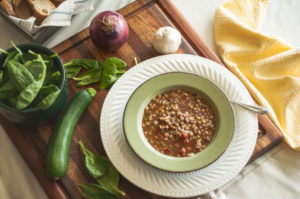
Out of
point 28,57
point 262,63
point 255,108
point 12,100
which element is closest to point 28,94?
point 12,100

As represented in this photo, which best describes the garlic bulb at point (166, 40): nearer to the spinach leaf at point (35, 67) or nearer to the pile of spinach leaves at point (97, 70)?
the pile of spinach leaves at point (97, 70)

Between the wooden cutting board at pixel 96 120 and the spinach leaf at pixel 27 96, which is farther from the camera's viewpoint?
the wooden cutting board at pixel 96 120

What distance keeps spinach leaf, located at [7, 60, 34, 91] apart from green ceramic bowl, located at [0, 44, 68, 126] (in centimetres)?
10

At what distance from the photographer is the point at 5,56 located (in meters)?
1.55

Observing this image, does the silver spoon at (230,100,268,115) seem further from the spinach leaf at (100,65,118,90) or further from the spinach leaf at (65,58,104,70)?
the spinach leaf at (65,58,104,70)

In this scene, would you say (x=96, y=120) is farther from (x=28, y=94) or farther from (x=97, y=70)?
(x=28, y=94)

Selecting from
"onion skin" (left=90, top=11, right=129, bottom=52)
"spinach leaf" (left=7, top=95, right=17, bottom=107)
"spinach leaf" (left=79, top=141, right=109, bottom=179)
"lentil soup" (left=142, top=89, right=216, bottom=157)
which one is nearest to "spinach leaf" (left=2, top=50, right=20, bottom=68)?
"spinach leaf" (left=7, top=95, right=17, bottom=107)

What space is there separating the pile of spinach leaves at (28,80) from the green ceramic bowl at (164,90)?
349 mm

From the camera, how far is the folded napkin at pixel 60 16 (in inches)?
71.7

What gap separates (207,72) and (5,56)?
946 mm

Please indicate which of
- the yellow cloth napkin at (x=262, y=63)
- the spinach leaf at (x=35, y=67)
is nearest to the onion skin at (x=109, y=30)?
the spinach leaf at (x=35, y=67)

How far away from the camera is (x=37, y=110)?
4.88 feet

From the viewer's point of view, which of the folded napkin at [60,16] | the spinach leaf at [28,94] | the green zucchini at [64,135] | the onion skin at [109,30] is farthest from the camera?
the folded napkin at [60,16]

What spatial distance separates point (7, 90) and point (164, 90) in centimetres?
69
